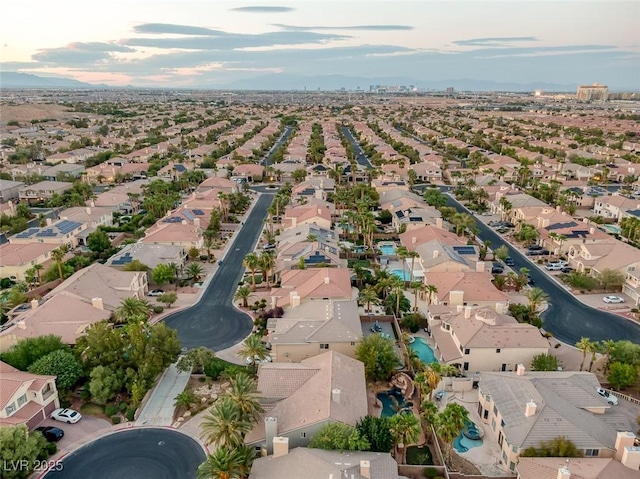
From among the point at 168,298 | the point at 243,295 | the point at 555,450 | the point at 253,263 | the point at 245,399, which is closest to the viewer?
the point at 555,450

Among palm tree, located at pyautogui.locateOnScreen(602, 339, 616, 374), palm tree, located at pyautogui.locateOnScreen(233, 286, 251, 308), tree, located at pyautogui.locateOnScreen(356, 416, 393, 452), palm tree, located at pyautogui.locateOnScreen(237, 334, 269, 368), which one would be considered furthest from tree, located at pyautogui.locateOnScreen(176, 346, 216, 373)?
palm tree, located at pyautogui.locateOnScreen(602, 339, 616, 374)

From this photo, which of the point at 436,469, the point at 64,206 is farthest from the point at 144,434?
the point at 64,206

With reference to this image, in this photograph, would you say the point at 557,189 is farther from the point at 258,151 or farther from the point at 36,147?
the point at 36,147

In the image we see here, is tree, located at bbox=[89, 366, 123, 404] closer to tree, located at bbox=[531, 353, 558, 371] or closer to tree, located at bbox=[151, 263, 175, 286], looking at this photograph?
tree, located at bbox=[151, 263, 175, 286]

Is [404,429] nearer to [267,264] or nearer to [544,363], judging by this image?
[544,363]

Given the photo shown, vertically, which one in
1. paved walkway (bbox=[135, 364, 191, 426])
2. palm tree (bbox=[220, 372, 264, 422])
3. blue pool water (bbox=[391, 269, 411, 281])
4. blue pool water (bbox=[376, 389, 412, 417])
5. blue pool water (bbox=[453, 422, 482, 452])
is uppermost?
palm tree (bbox=[220, 372, 264, 422])

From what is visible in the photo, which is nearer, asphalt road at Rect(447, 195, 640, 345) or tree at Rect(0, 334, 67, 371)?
tree at Rect(0, 334, 67, 371)

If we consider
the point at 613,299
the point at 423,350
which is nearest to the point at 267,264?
the point at 423,350
